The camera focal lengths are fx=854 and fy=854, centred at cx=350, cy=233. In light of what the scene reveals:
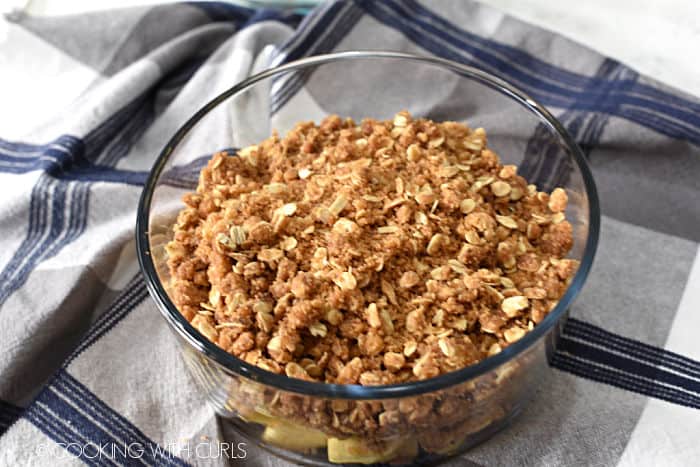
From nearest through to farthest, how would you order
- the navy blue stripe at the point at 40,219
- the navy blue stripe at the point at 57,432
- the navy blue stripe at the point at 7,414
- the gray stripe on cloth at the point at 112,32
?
the navy blue stripe at the point at 57,432 < the navy blue stripe at the point at 7,414 < the navy blue stripe at the point at 40,219 < the gray stripe on cloth at the point at 112,32

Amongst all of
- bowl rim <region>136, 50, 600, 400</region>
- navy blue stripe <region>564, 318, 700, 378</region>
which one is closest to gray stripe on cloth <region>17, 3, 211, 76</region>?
bowl rim <region>136, 50, 600, 400</region>

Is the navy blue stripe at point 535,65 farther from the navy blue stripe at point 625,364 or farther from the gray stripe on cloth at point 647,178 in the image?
the navy blue stripe at point 625,364

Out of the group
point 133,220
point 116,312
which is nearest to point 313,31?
point 133,220

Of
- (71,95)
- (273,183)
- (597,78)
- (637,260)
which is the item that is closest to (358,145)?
(273,183)

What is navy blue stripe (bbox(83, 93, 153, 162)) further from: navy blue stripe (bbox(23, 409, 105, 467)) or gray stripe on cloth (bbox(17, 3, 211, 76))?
navy blue stripe (bbox(23, 409, 105, 467))

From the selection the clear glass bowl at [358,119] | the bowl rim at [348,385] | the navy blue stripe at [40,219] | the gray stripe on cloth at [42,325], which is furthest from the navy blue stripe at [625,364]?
the navy blue stripe at [40,219]

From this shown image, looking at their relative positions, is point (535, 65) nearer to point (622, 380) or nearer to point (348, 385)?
point (622, 380)

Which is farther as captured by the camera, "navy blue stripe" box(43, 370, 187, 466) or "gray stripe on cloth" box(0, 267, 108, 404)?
"gray stripe on cloth" box(0, 267, 108, 404)
